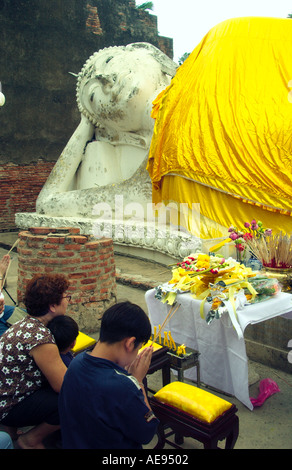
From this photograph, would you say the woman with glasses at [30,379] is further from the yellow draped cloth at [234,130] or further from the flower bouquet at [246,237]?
the yellow draped cloth at [234,130]

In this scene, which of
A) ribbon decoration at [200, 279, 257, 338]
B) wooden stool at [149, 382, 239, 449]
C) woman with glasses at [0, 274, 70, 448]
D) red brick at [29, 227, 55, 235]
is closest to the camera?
wooden stool at [149, 382, 239, 449]

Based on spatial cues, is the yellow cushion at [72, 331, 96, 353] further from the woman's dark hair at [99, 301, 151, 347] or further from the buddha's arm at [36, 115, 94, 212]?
the buddha's arm at [36, 115, 94, 212]

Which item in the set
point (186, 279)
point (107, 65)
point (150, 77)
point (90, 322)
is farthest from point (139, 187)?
point (186, 279)

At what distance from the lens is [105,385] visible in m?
Answer: 1.39

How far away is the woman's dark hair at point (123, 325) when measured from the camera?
1.49m

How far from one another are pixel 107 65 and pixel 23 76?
3321 mm

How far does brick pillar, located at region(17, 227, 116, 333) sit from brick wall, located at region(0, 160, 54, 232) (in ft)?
19.9

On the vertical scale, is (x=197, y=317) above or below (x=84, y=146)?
below

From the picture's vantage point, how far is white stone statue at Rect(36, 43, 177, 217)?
250 inches

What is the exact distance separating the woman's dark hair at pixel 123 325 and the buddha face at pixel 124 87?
17.0 feet

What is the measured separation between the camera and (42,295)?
84.2 inches

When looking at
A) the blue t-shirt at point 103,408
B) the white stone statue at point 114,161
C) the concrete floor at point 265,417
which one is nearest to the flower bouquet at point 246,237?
the concrete floor at point 265,417

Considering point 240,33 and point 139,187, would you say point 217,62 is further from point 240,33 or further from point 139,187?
point 139,187

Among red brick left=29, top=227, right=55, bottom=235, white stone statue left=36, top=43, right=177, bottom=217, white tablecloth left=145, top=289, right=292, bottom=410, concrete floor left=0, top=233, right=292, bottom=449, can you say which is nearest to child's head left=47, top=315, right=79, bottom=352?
concrete floor left=0, top=233, right=292, bottom=449
